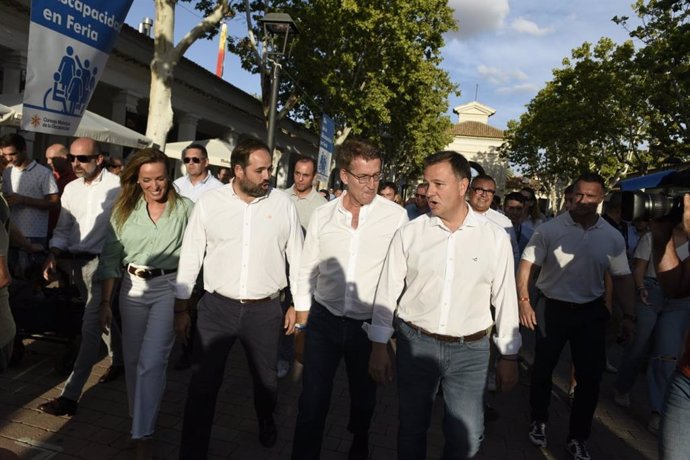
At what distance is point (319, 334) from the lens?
3189 millimetres

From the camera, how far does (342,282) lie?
3.18 m

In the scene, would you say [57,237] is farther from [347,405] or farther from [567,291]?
[567,291]

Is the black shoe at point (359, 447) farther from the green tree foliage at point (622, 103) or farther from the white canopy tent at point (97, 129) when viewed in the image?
the green tree foliage at point (622, 103)

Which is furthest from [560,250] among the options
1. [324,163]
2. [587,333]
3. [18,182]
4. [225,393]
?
[324,163]

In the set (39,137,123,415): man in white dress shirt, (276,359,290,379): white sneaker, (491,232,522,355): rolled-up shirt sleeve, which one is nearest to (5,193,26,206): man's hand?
(39,137,123,415): man in white dress shirt

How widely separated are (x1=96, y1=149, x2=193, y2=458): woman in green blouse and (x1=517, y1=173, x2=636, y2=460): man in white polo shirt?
8.71 ft

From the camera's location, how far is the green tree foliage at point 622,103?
17.2 metres

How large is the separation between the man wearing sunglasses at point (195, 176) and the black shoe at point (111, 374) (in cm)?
184

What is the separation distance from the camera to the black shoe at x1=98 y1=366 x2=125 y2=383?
4.46m

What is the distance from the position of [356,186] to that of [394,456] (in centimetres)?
198

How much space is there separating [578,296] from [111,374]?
13.1 ft

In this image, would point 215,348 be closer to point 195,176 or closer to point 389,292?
point 389,292

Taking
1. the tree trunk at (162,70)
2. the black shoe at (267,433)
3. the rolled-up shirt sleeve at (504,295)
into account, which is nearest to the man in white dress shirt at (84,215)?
the black shoe at (267,433)

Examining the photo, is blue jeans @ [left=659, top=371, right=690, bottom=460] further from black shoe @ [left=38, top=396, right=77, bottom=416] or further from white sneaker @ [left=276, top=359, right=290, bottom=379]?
black shoe @ [left=38, top=396, right=77, bottom=416]
